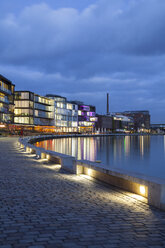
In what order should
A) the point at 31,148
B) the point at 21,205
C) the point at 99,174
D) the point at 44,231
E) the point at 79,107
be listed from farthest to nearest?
1. the point at 79,107
2. the point at 31,148
3. the point at 99,174
4. the point at 21,205
5. the point at 44,231

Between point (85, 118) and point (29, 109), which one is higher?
point (29, 109)

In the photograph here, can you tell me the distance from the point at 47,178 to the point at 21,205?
4.78 meters

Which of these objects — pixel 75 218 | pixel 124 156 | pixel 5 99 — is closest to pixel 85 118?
pixel 5 99

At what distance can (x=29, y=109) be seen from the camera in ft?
402

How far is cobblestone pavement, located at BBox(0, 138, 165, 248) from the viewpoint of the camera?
5375mm

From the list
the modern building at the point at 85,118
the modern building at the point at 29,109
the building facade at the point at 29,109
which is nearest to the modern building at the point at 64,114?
the modern building at the point at 85,118

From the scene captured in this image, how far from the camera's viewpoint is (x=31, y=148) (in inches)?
1040

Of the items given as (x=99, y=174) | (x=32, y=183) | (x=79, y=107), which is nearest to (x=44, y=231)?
(x=32, y=183)

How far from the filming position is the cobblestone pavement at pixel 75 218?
5.38 m

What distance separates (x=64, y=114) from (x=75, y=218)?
149762mm

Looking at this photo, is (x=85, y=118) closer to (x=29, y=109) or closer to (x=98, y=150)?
(x=29, y=109)

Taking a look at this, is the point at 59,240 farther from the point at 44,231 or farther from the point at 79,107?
the point at 79,107

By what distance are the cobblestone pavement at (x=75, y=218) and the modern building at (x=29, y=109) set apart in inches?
4454

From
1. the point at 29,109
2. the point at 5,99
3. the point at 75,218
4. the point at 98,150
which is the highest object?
the point at 5,99
